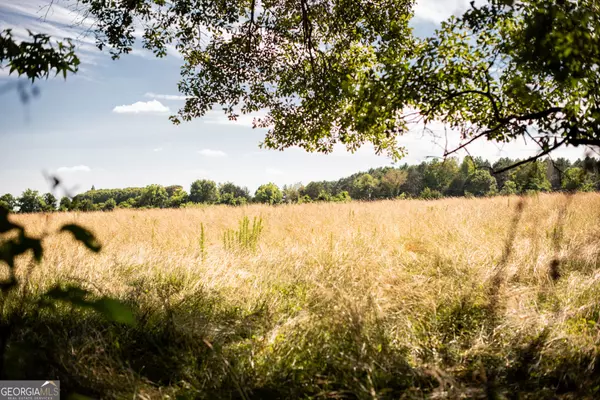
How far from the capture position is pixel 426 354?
287cm

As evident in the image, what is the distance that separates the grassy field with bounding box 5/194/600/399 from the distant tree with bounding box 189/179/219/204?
318 ft

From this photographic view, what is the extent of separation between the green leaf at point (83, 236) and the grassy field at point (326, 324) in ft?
1.02

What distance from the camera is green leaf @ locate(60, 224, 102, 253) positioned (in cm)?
109

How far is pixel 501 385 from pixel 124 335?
298 centimetres

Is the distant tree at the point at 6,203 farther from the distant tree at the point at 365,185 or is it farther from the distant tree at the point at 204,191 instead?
the distant tree at the point at 204,191

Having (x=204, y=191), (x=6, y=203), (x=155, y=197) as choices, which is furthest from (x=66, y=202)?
(x=204, y=191)

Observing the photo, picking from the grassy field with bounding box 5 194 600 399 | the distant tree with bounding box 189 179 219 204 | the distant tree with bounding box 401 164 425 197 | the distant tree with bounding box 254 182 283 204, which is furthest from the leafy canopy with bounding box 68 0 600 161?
the distant tree with bounding box 189 179 219 204

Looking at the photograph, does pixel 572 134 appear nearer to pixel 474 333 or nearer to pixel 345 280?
pixel 474 333

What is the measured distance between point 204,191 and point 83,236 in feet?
337

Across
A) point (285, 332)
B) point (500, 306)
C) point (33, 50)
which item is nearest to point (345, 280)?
point (285, 332)

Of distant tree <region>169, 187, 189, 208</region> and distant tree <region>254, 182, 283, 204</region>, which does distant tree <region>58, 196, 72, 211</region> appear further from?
distant tree <region>254, 182, 283, 204</region>

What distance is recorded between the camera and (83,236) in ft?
3.61

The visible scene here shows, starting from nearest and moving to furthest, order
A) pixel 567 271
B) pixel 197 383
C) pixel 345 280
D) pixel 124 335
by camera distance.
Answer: pixel 197 383
pixel 124 335
pixel 345 280
pixel 567 271

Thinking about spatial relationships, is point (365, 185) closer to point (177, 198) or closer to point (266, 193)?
point (266, 193)
